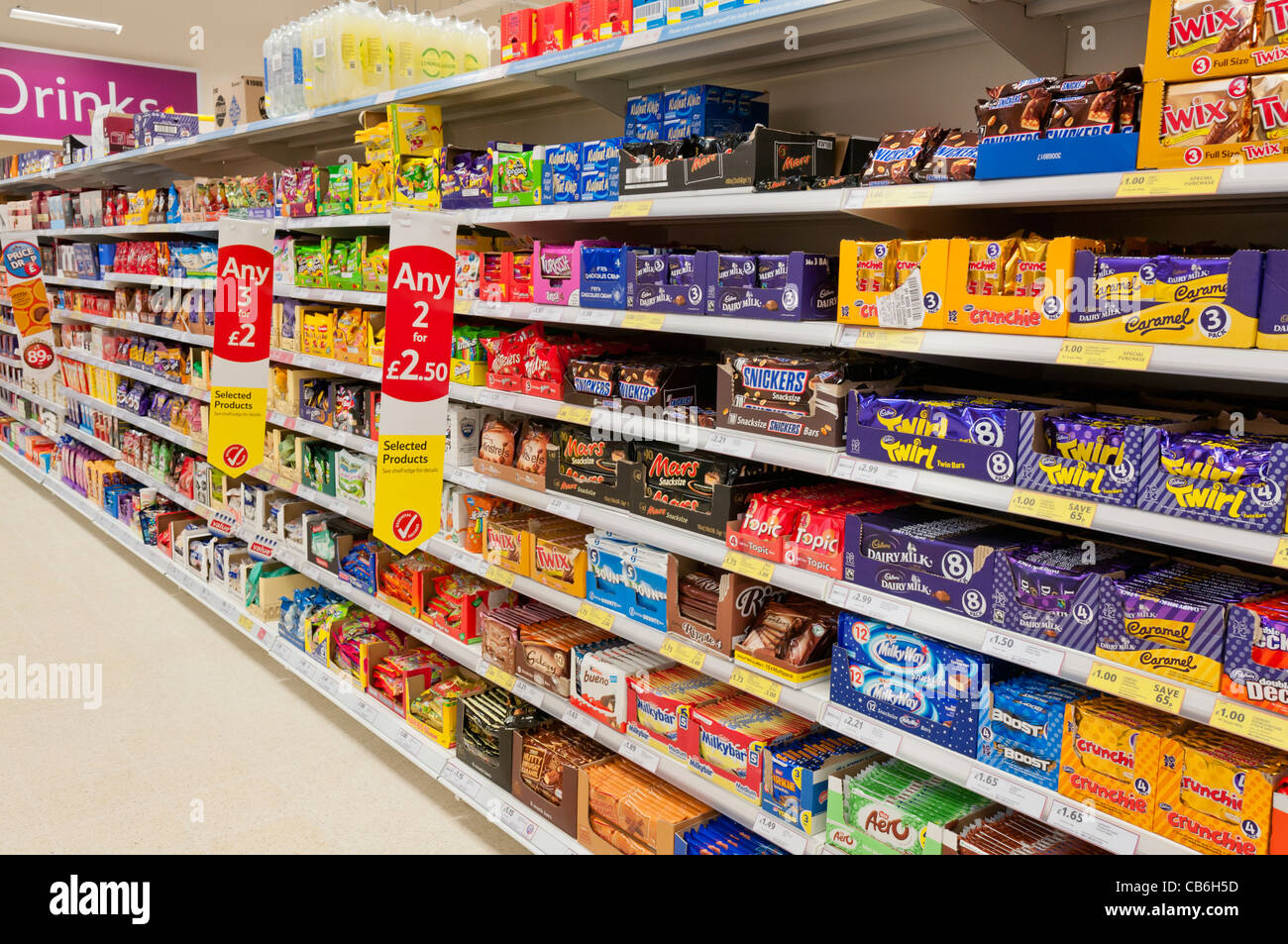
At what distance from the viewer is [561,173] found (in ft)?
9.36

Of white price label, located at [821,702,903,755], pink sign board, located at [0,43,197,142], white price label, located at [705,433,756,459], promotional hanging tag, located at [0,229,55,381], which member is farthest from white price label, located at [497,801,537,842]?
pink sign board, located at [0,43,197,142]

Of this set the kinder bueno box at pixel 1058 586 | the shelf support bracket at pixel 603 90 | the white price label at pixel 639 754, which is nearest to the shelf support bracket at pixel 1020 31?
the kinder bueno box at pixel 1058 586

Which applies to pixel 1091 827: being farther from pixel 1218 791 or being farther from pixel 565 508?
pixel 565 508

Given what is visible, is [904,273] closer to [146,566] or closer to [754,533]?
[754,533]

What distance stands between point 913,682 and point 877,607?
0.56ft

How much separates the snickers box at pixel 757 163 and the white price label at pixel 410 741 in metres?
2.18

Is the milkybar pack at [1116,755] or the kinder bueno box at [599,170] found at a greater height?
the kinder bueno box at [599,170]

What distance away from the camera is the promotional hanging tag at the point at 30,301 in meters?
7.39

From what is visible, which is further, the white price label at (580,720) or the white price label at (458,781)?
the white price label at (458,781)

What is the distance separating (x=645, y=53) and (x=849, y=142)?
673 millimetres

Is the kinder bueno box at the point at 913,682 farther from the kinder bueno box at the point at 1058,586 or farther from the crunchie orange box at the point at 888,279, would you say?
the crunchie orange box at the point at 888,279

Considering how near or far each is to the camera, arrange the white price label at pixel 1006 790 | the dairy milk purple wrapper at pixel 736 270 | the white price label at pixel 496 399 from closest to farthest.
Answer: the white price label at pixel 1006 790 → the dairy milk purple wrapper at pixel 736 270 → the white price label at pixel 496 399

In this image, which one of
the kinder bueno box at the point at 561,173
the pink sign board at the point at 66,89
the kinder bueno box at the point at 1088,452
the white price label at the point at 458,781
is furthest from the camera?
the pink sign board at the point at 66,89

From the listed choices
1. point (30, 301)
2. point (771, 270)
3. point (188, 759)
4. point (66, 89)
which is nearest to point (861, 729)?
point (771, 270)
